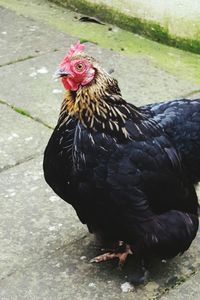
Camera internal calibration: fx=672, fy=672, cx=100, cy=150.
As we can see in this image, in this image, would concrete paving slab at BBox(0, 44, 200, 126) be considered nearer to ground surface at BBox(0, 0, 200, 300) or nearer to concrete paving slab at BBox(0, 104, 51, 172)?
ground surface at BBox(0, 0, 200, 300)

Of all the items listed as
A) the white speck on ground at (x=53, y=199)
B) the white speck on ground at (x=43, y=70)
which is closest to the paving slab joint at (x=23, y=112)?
the white speck on ground at (x=43, y=70)

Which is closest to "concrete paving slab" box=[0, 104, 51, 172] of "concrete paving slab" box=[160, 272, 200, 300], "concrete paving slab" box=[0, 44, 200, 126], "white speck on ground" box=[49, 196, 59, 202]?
"concrete paving slab" box=[0, 44, 200, 126]

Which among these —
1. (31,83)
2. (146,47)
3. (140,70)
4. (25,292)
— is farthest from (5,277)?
(146,47)

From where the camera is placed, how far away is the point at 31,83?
652cm

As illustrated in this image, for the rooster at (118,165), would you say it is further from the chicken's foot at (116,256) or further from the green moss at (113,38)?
the green moss at (113,38)

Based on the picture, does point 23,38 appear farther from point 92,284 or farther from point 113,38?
point 92,284

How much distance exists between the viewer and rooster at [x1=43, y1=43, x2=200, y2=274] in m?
3.66

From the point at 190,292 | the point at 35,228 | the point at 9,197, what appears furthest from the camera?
the point at 9,197

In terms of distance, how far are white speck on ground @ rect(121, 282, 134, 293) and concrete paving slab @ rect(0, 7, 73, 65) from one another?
3636 millimetres

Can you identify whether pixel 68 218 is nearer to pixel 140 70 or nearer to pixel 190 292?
pixel 190 292

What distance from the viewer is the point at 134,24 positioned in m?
7.86

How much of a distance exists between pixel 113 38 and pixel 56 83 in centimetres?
151

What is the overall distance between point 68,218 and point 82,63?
1.28 meters

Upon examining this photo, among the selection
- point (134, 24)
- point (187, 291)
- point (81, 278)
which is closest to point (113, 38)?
point (134, 24)
